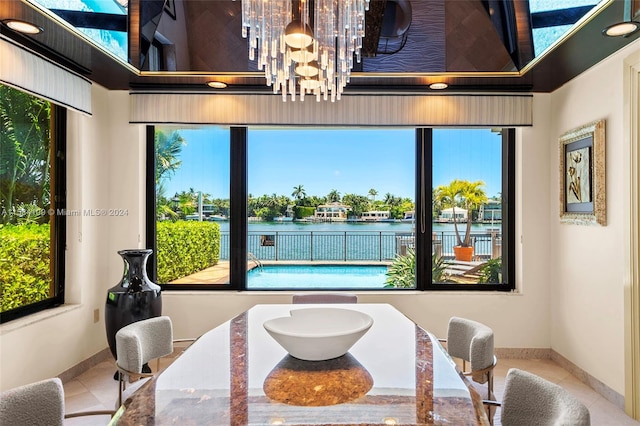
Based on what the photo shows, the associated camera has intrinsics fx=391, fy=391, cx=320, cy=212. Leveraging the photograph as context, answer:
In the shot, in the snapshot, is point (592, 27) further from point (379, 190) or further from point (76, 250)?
point (76, 250)

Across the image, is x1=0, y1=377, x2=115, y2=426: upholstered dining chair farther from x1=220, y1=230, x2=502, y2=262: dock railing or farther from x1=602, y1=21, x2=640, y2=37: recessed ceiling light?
x1=602, y1=21, x2=640, y2=37: recessed ceiling light

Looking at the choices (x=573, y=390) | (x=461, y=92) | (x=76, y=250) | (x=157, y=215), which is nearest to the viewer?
(x=573, y=390)

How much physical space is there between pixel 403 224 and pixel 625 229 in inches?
70.3

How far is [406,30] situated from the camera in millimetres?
3059

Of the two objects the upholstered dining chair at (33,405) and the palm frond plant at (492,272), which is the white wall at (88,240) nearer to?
the upholstered dining chair at (33,405)

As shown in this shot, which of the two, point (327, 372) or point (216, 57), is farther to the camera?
point (216, 57)

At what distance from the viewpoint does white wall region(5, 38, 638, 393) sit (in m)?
3.06

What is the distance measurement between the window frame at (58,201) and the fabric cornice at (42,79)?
0.28m

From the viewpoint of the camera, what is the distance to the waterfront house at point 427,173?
265 cm

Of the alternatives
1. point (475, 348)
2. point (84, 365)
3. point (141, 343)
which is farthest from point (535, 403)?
point (84, 365)

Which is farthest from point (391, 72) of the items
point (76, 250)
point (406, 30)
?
point (76, 250)

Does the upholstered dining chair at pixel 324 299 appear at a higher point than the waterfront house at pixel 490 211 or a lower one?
lower

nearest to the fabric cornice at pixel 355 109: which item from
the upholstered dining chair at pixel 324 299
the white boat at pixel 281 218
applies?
the white boat at pixel 281 218

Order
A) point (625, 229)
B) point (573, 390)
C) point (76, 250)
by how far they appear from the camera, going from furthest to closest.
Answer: point (76, 250)
point (573, 390)
point (625, 229)
